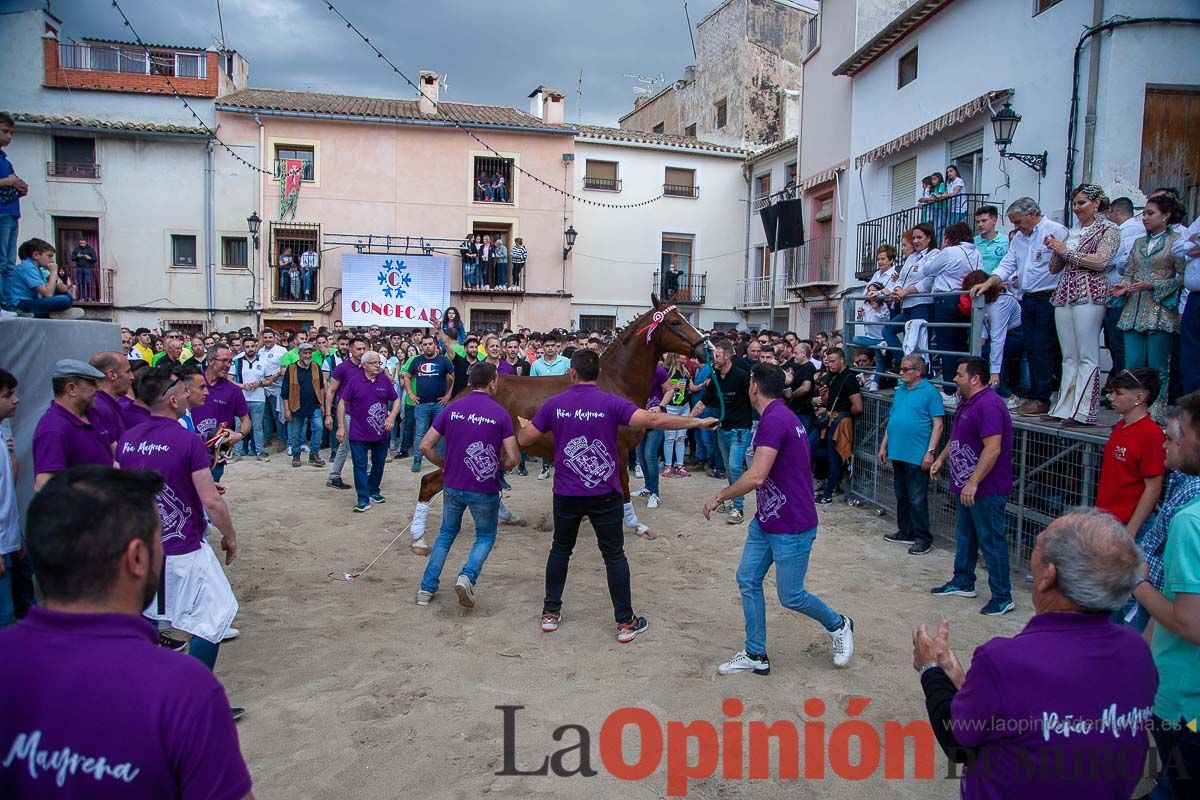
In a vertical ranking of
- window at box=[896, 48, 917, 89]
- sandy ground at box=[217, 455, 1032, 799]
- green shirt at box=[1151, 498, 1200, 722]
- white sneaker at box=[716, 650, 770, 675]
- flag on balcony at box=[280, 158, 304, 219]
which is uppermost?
window at box=[896, 48, 917, 89]

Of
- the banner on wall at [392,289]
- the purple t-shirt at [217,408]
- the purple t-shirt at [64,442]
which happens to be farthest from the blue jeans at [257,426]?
the banner on wall at [392,289]

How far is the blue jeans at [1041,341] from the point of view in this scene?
23.8 feet

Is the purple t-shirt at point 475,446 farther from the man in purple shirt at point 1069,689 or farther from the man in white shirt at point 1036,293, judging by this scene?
the man in white shirt at point 1036,293

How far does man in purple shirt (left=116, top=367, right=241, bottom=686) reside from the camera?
380 centimetres

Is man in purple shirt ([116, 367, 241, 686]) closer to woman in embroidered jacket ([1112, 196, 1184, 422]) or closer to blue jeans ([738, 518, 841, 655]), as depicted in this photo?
blue jeans ([738, 518, 841, 655])

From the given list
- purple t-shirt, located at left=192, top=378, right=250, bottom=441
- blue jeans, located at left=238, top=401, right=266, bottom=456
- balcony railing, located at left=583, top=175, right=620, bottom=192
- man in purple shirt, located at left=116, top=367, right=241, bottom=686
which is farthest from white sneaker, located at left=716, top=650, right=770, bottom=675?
balcony railing, located at left=583, top=175, right=620, bottom=192

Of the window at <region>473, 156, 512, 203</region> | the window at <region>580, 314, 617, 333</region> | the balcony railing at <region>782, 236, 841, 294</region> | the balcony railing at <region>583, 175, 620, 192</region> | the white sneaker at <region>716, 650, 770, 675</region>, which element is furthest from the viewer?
the window at <region>580, 314, 617, 333</region>

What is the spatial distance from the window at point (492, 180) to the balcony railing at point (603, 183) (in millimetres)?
2731

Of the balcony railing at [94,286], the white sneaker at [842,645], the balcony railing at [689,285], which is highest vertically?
the balcony railing at [689,285]

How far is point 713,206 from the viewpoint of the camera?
27.9 metres

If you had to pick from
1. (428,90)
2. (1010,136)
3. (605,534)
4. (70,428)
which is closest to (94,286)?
(428,90)

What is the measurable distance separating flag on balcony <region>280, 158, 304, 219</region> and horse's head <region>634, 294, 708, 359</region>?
19172 millimetres

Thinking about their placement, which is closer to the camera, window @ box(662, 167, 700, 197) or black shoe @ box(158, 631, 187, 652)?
black shoe @ box(158, 631, 187, 652)

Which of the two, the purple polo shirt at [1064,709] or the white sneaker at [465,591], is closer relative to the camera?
the purple polo shirt at [1064,709]
